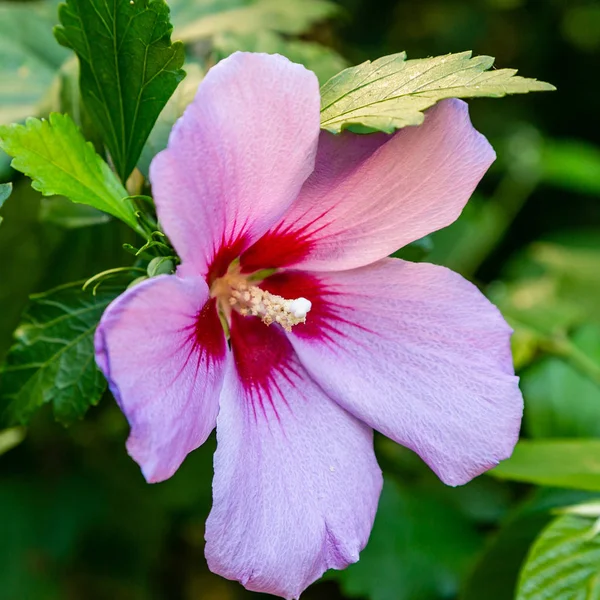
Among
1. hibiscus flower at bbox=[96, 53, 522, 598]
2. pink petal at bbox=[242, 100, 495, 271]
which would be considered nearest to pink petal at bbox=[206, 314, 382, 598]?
hibiscus flower at bbox=[96, 53, 522, 598]

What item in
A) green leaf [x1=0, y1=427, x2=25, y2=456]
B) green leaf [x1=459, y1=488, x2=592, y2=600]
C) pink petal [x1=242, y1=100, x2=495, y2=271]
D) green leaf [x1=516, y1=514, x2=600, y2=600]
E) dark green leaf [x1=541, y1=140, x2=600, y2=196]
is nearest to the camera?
pink petal [x1=242, y1=100, x2=495, y2=271]

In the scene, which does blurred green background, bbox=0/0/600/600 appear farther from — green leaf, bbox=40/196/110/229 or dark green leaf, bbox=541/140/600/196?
dark green leaf, bbox=541/140/600/196

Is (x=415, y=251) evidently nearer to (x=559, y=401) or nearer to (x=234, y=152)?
(x=234, y=152)

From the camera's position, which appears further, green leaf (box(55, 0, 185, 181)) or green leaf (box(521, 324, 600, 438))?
green leaf (box(521, 324, 600, 438))

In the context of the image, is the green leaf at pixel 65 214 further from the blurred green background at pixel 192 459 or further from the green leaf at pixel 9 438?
the green leaf at pixel 9 438

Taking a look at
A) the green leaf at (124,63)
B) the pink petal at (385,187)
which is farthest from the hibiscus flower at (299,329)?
the green leaf at (124,63)

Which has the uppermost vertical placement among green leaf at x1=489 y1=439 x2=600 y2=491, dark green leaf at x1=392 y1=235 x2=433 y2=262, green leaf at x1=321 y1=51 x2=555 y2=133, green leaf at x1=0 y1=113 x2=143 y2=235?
green leaf at x1=321 y1=51 x2=555 y2=133

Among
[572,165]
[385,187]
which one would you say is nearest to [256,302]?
[385,187]

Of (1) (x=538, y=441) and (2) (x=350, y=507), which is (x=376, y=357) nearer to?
(2) (x=350, y=507)
